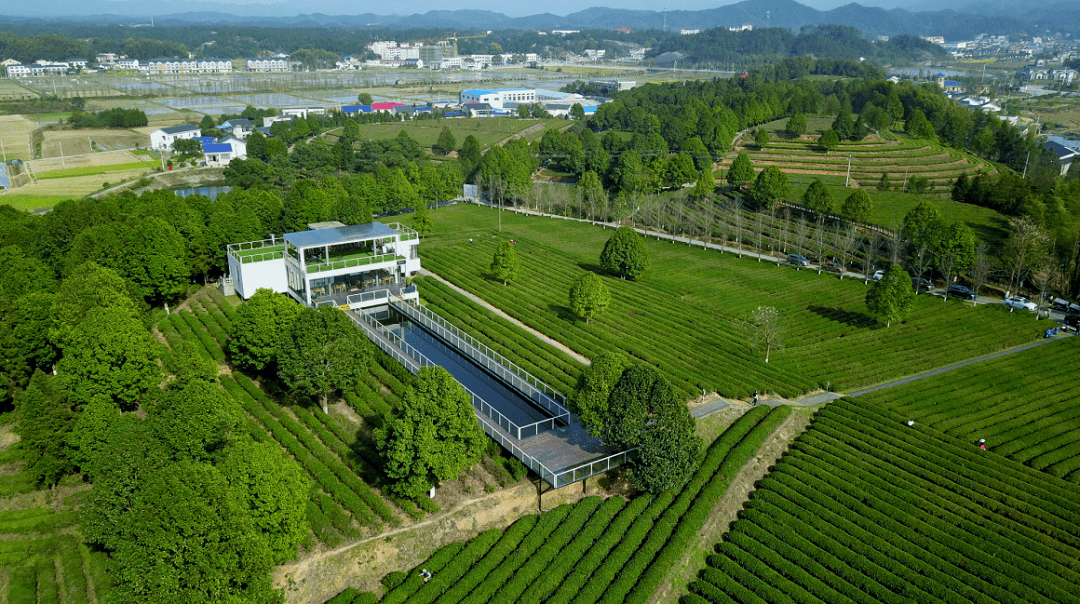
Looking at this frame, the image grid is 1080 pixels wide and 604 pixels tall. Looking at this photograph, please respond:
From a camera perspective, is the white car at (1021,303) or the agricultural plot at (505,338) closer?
the agricultural plot at (505,338)

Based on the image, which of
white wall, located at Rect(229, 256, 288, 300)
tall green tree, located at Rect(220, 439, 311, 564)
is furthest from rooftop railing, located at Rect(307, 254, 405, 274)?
tall green tree, located at Rect(220, 439, 311, 564)

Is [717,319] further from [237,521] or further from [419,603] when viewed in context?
[237,521]

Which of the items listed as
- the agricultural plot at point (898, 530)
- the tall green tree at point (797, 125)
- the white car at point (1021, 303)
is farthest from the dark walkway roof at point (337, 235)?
the tall green tree at point (797, 125)

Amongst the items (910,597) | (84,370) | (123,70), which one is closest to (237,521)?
(84,370)

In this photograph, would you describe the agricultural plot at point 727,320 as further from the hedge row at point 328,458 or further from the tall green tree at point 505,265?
the hedge row at point 328,458

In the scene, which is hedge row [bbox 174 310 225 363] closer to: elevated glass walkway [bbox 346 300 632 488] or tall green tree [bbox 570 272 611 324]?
elevated glass walkway [bbox 346 300 632 488]

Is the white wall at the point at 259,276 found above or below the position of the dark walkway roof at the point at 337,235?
below

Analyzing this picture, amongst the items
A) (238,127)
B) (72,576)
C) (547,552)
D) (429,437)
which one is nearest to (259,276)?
(72,576)
